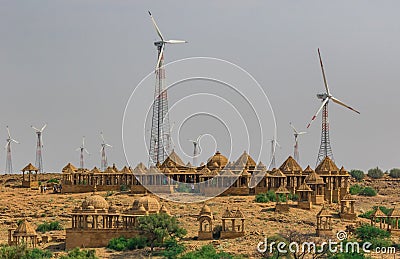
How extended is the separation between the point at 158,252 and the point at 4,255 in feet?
34.0

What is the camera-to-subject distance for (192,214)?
7000 cm

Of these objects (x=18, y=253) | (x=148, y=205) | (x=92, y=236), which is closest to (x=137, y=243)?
(x=92, y=236)

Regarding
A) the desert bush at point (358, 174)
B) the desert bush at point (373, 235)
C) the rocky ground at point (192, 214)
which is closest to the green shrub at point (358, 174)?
the desert bush at point (358, 174)

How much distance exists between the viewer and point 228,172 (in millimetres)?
81625

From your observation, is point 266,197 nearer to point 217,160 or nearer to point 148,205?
point 217,160

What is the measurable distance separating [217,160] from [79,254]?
Answer: 33.6 meters

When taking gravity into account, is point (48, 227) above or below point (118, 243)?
above

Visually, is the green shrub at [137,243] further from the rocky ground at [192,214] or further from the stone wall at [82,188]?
the stone wall at [82,188]

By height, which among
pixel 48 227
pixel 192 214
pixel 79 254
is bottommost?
pixel 79 254

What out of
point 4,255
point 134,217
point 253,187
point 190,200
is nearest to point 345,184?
point 253,187

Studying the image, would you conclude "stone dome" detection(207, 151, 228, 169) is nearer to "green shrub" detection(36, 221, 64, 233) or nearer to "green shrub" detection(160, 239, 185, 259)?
"green shrub" detection(36, 221, 64, 233)

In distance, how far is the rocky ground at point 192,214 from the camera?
197ft

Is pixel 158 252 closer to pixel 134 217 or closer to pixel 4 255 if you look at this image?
pixel 134 217

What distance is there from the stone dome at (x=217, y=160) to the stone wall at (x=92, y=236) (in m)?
25.5
